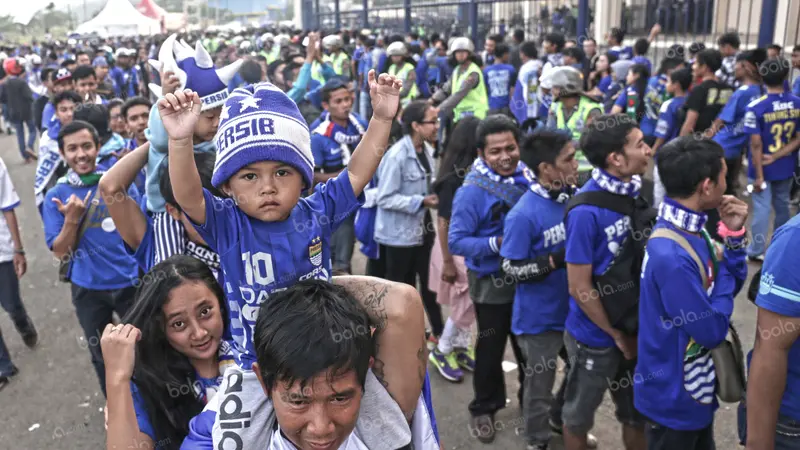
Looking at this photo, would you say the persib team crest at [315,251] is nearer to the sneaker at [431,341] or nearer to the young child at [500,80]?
the sneaker at [431,341]

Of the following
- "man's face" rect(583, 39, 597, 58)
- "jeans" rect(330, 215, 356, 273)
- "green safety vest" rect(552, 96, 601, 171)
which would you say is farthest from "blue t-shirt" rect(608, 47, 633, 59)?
"jeans" rect(330, 215, 356, 273)

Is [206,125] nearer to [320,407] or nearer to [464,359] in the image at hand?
[320,407]

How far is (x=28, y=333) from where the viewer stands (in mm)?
5559

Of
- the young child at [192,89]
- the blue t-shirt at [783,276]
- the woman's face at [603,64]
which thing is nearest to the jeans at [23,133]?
the woman's face at [603,64]

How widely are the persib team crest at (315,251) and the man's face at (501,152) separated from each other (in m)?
1.97

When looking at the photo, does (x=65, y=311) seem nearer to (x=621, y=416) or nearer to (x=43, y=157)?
(x=43, y=157)

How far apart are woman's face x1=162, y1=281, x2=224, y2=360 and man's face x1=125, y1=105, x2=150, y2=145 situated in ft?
10.8

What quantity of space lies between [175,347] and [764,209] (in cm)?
602

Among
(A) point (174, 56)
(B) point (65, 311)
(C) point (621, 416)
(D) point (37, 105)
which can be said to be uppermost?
(A) point (174, 56)

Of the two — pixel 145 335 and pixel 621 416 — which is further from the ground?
pixel 145 335

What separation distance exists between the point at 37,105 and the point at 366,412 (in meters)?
12.4

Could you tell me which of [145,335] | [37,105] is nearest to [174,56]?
[145,335]

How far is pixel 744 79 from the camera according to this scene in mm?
6688

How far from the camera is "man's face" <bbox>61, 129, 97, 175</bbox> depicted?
4152 mm
